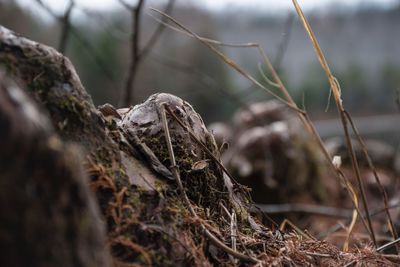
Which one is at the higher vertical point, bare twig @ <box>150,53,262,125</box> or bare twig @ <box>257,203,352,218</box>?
bare twig @ <box>150,53,262,125</box>

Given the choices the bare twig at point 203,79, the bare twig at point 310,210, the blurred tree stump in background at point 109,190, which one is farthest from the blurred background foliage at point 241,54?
the blurred tree stump in background at point 109,190

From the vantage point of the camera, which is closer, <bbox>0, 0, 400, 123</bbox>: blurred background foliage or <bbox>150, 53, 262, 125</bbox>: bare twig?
<bbox>150, 53, 262, 125</bbox>: bare twig

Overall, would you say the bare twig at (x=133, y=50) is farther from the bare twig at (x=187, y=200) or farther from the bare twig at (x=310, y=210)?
the bare twig at (x=187, y=200)

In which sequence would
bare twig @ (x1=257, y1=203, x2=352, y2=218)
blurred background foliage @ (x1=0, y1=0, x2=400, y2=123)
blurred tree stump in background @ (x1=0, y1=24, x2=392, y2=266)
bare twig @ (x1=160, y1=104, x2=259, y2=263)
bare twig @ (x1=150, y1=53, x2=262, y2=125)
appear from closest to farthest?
blurred tree stump in background @ (x1=0, y1=24, x2=392, y2=266)
bare twig @ (x1=160, y1=104, x2=259, y2=263)
bare twig @ (x1=150, y1=53, x2=262, y2=125)
bare twig @ (x1=257, y1=203, x2=352, y2=218)
blurred background foliage @ (x1=0, y1=0, x2=400, y2=123)

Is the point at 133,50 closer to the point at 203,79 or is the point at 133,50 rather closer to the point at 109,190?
the point at 203,79

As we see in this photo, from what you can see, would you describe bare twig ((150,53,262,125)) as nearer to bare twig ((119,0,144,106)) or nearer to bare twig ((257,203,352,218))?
bare twig ((119,0,144,106))

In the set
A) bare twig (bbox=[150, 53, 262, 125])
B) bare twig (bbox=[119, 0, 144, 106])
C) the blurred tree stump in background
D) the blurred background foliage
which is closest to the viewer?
the blurred tree stump in background

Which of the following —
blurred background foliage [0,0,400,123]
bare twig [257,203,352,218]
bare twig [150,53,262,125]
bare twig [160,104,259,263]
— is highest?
bare twig [160,104,259,263]

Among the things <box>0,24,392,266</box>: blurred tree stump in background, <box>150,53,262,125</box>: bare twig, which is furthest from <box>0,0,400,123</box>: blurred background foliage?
<box>0,24,392,266</box>: blurred tree stump in background

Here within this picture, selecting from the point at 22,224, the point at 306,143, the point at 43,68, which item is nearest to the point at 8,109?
the point at 22,224
